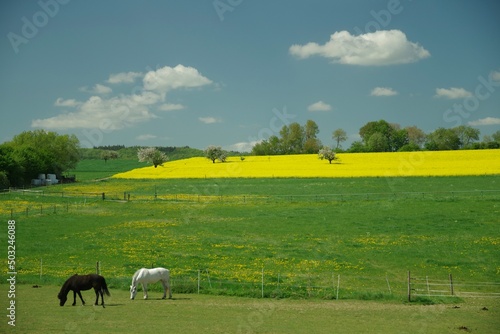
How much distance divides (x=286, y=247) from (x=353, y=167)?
197 ft

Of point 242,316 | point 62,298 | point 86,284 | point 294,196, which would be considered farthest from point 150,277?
point 294,196

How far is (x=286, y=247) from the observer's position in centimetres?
3275

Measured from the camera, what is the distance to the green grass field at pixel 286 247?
749 inches

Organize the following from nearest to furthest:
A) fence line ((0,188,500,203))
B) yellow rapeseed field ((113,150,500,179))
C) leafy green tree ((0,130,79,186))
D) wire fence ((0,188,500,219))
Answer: wire fence ((0,188,500,219))
fence line ((0,188,500,203))
yellow rapeseed field ((113,150,500,179))
leafy green tree ((0,130,79,186))

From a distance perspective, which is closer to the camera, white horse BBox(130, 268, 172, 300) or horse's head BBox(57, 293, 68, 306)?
horse's head BBox(57, 293, 68, 306)

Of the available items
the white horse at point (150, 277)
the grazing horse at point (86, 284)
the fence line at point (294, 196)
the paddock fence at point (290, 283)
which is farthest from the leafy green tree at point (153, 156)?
the grazing horse at point (86, 284)

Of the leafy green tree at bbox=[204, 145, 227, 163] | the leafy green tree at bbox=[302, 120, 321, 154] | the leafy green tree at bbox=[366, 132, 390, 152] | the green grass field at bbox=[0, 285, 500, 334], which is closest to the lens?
the green grass field at bbox=[0, 285, 500, 334]

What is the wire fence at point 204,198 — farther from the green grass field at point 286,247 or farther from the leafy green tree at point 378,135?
the leafy green tree at point 378,135

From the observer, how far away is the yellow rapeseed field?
80.3m

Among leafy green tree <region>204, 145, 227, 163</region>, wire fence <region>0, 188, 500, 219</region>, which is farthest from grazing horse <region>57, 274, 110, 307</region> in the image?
leafy green tree <region>204, 145, 227, 163</region>

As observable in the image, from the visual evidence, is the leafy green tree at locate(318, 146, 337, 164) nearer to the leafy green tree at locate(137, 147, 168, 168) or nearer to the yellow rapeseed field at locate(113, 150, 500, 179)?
the yellow rapeseed field at locate(113, 150, 500, 179)

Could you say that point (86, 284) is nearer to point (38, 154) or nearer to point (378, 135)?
point (38, 154)

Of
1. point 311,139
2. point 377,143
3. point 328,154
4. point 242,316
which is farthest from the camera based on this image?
point 311,139

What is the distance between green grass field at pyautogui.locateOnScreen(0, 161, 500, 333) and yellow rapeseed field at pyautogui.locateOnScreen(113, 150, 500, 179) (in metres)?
13.7
